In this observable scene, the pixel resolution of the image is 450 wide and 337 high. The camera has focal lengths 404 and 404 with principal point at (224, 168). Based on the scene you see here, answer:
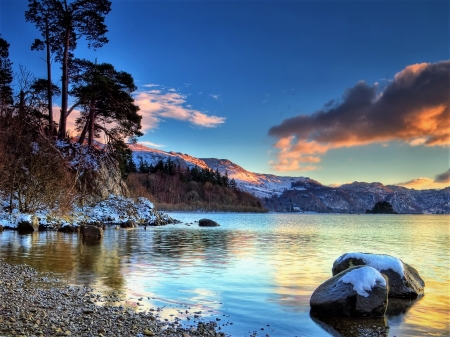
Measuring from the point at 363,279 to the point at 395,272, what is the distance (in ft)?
9.58

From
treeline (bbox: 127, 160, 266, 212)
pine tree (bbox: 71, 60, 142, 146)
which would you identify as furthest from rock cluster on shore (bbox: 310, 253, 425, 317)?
treeline (bbox: 127, 160, 266, 212)

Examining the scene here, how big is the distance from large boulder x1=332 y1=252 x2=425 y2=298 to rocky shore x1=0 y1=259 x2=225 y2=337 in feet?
20.8

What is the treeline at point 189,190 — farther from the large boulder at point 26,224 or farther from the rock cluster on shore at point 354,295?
the rock cluster on shore at point 354,295

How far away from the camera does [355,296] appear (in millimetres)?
9938

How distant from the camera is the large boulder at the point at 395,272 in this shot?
41.0 feet

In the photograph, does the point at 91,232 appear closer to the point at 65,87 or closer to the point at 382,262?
the point at 65,87

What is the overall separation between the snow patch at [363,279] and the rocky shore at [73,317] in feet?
12.3

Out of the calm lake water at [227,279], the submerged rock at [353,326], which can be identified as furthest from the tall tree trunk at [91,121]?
the submerged rock at [353,326]

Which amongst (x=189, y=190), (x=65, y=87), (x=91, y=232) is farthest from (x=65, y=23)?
(x=189, y=190)

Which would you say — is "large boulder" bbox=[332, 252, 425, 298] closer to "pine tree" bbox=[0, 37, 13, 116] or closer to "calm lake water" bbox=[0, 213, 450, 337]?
"calm lake water" bbox=[0, 213, 450, 337]

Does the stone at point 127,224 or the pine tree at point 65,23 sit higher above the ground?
the pine tree at point 65,23

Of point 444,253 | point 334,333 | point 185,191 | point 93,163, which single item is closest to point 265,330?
point 334,333

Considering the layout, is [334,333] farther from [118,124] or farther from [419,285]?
[118,124]

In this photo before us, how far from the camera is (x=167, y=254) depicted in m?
22.6
